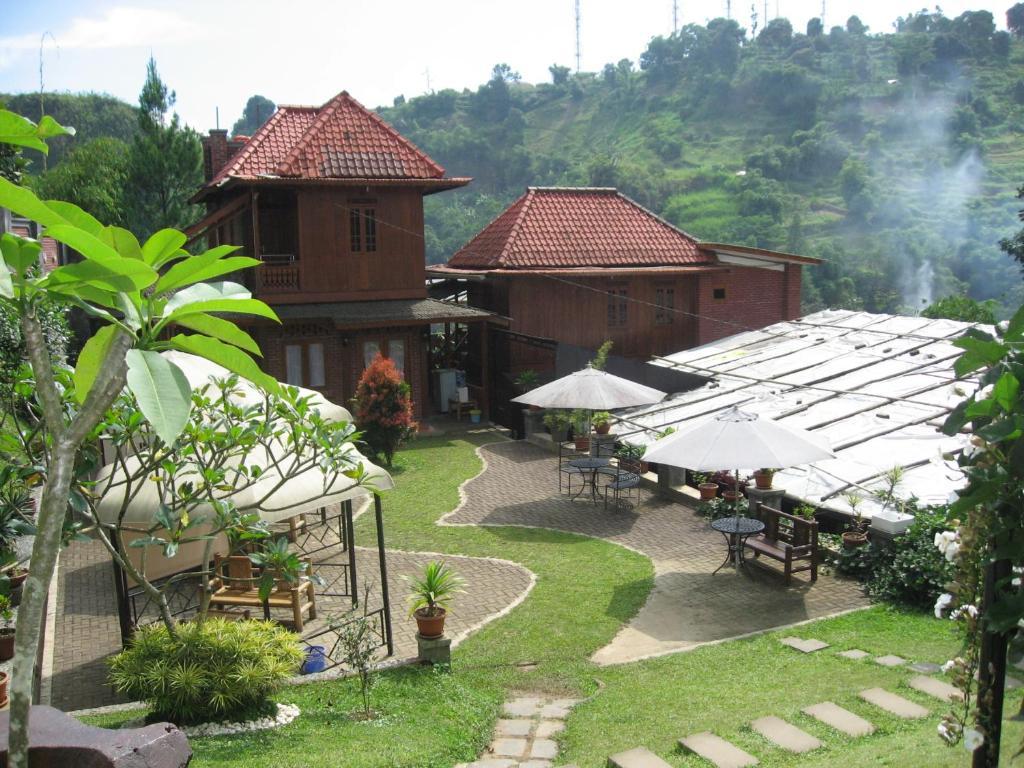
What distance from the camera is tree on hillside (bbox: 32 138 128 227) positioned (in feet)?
115

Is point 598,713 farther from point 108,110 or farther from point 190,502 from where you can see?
point 108,110

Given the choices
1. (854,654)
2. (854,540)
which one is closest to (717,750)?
(854,654)

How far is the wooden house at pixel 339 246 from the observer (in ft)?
71.1

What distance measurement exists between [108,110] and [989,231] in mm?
68785

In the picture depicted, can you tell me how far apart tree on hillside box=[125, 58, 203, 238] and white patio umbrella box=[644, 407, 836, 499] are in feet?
88.5

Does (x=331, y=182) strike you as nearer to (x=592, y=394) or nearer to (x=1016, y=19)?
(x=592, y=394)

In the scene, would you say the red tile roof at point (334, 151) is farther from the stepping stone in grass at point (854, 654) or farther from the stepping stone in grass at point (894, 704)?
the stepping stone in grass at point (894, 704)

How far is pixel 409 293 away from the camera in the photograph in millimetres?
23172

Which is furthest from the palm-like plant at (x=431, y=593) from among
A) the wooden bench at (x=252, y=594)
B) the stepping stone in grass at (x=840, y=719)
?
the stepping stone in grass at (x=840, y=719)

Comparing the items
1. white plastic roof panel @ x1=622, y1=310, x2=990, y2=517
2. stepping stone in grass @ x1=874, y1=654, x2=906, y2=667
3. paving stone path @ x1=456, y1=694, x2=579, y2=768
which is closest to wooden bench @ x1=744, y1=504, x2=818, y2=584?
white plastic roof panel @ x1=622, y1=310, x2=990, y2=517

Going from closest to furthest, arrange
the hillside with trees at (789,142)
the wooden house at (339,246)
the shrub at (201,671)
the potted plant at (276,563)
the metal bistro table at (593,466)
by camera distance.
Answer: the potted plant at (276,563) → the shrub at (201,671) → the metal bistro table at (593,466) → the wooden house at (339,246) → the hillside with trees at (789,142)

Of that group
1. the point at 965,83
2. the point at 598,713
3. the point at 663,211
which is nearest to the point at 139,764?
the point at 598,713

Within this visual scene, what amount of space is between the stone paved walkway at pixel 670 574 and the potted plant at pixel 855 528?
1.83 ft

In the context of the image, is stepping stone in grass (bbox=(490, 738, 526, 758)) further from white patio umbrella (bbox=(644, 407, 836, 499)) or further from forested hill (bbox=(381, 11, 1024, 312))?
forested hill (bbox=(381, 11, 1024, 312))
